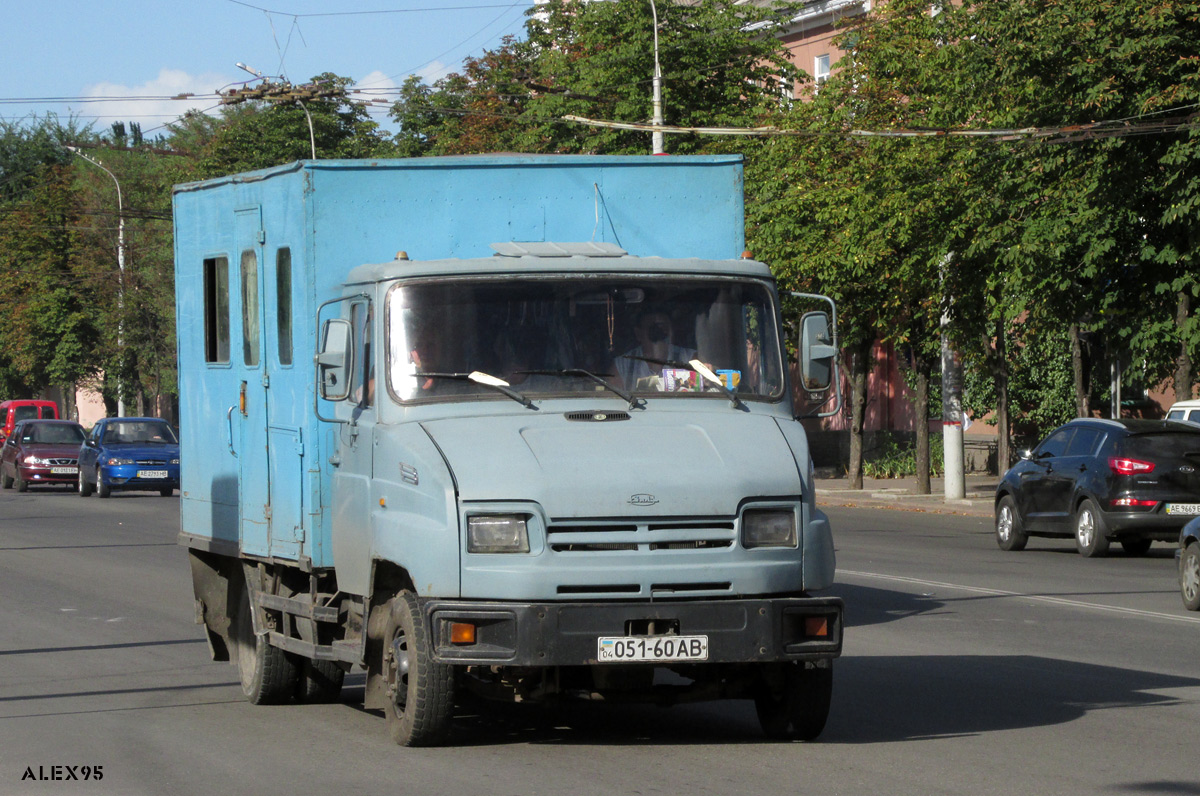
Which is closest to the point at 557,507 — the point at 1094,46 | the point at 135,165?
the point at 1094,46

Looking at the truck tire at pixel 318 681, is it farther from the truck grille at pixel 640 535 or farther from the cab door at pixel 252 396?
the truck grille at pixel 640 535

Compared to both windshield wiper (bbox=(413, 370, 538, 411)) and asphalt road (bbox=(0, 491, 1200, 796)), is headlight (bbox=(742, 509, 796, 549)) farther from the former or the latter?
windshield wiper (bbox=(413, 370, 538, 411))

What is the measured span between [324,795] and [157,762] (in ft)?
4.33

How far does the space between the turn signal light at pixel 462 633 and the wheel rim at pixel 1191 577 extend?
911 cm

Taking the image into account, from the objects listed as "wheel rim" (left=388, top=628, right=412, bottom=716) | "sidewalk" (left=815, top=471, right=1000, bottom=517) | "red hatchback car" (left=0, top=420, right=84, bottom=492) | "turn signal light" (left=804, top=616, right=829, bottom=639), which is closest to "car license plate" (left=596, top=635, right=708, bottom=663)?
"turn signal light" (left=804, top=616, right=829, bottom=639)

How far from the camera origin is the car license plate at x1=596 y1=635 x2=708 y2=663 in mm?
7273

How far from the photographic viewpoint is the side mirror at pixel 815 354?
27.7 ft

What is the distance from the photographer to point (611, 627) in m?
7.28

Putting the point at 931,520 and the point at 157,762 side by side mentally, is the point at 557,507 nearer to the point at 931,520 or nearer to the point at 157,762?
the point at 157,762

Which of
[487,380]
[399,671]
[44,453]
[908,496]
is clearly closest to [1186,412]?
[908,496]

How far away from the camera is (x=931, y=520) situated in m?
28.1

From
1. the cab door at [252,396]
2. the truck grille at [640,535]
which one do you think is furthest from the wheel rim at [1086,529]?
the truck grille at [640,535]

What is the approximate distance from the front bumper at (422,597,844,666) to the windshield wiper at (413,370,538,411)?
3.54 ft

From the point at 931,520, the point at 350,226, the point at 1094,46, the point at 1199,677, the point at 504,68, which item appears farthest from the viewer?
the point at 504,68
